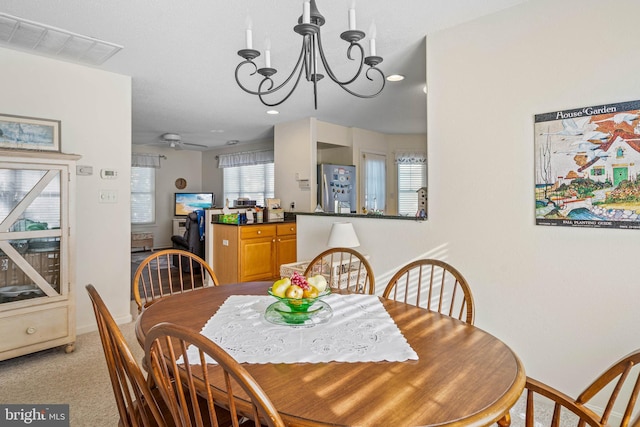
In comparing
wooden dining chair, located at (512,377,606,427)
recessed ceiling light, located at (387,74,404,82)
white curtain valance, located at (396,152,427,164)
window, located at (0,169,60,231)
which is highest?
recessed ceiling light, located at (387,74,404,82)

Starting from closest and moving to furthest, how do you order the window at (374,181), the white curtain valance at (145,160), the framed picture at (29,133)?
1. the framed picture at (29,133)
2. the window at (374,181)
3. the white curtain valance at (145,160)

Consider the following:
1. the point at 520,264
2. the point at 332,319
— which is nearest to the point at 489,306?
the point at 520,264

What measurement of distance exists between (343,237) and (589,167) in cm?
166

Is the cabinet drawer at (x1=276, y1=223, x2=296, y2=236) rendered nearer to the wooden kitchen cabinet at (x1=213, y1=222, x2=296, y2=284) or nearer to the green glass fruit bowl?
the wooden kitchen cabinet at (x1=213, y1=222, x2=296, y2=284)

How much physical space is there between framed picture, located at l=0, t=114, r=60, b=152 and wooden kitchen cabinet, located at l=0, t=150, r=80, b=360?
464 mm

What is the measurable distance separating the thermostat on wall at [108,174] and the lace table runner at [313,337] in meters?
2.40

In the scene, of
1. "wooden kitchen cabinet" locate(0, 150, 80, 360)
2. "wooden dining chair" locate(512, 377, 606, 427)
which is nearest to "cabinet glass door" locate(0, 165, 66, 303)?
"wooden kitchen cabinet" locate(0, 150, 80, 360)

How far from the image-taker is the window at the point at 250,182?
7.62 metres

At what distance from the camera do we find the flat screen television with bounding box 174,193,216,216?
8555 mm

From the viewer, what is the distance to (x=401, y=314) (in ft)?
5.11

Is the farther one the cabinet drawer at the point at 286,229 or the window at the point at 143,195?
the window at the point at 143,195

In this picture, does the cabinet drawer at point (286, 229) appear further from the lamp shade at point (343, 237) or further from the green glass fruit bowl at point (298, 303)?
the green glass fruit bowl at point (298, 303)

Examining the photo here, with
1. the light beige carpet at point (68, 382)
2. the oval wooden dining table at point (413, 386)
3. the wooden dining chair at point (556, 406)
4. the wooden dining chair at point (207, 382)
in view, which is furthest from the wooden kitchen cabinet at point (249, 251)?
the wooden dining chair at point (556, 406)

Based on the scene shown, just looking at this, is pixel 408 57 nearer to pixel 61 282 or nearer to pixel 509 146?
pixel 509 146
